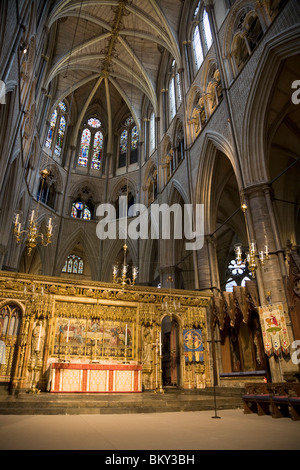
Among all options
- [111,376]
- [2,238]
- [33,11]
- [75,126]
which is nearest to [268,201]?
[111,376]

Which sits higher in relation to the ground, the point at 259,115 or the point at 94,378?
the point at 259,115

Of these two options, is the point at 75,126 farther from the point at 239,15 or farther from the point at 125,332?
the point at 125,332

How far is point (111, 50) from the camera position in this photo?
23984 millimetres

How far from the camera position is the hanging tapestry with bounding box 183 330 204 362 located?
12.0 m

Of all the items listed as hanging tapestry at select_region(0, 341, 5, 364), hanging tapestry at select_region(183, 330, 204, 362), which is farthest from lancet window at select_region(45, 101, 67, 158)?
hanging tapestry at select_region(183, 330, 204, 362)

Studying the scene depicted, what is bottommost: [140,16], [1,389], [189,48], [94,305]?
[1,389]

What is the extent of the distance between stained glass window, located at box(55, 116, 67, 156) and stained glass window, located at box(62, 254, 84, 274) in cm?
853

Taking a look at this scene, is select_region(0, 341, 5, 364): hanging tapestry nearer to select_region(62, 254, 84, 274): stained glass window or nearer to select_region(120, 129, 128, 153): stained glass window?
select_region(62, 254, 84, 274): stained glass window

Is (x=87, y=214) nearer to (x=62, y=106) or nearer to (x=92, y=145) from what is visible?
(x=92, y=145)

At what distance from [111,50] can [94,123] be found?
633 cm

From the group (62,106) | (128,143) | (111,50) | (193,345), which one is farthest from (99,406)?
(62,106)

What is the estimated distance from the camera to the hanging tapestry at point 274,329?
923cm

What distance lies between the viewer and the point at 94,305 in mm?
11688

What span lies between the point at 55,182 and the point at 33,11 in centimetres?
1232
